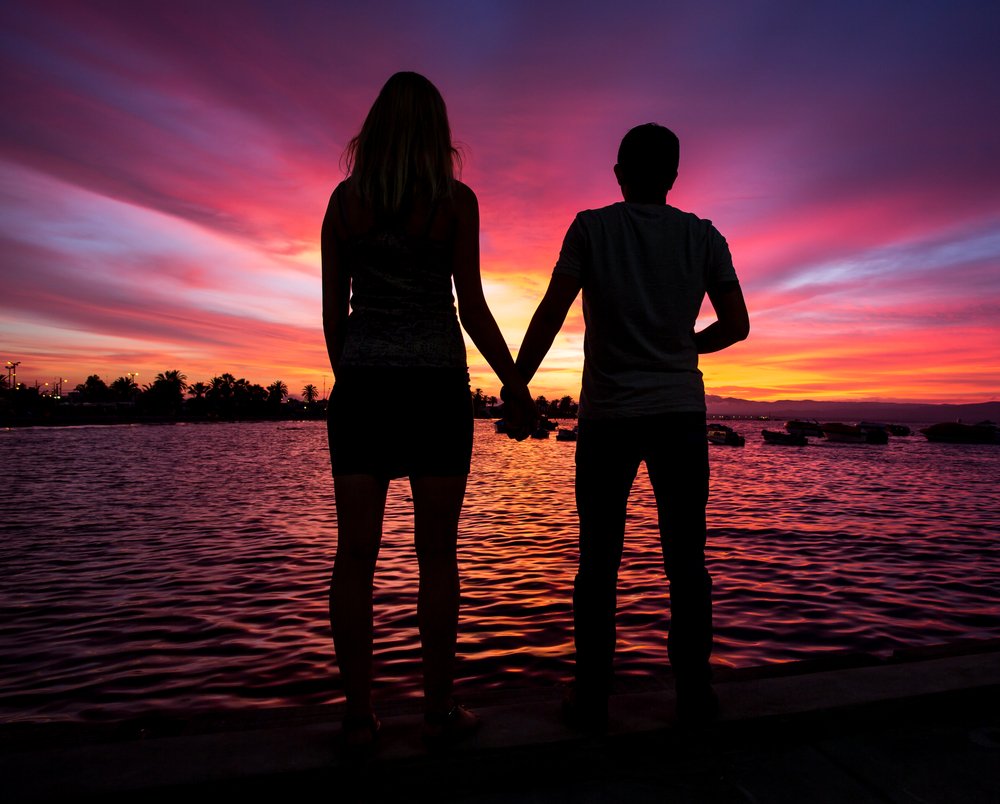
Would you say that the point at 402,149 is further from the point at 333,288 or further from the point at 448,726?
the point at 448,726

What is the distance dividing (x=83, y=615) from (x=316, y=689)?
12.0 ft

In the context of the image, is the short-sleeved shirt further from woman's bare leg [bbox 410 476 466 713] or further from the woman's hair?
woman's bare leg [bbox 410 476 466 713]

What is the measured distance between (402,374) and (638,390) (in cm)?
92

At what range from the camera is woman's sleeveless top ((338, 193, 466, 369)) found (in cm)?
213

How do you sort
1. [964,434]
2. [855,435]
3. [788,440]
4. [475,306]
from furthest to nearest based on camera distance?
1. [964,434]
2. [855,435]
3. [788,440]
4. [475,306]

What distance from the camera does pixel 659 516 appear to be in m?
2.38

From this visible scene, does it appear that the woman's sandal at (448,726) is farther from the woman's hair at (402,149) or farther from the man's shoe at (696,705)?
the woman's hair at (402,149)

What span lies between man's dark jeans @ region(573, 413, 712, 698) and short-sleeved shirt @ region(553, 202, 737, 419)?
9 centimetres

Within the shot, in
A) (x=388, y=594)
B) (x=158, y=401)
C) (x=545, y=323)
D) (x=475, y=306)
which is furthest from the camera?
(x=158, y=401)

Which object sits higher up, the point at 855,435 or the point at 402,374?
the point at 402,374

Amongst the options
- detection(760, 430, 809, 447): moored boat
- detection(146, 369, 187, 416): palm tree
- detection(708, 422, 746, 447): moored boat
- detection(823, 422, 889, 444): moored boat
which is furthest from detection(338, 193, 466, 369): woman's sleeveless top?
detection(146, 369, 187, 416): palm tree

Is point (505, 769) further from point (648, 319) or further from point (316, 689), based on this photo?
point (316, 689)

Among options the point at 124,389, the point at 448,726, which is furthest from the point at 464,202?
the point at 124,389

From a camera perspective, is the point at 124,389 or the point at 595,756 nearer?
the point at 595,756
